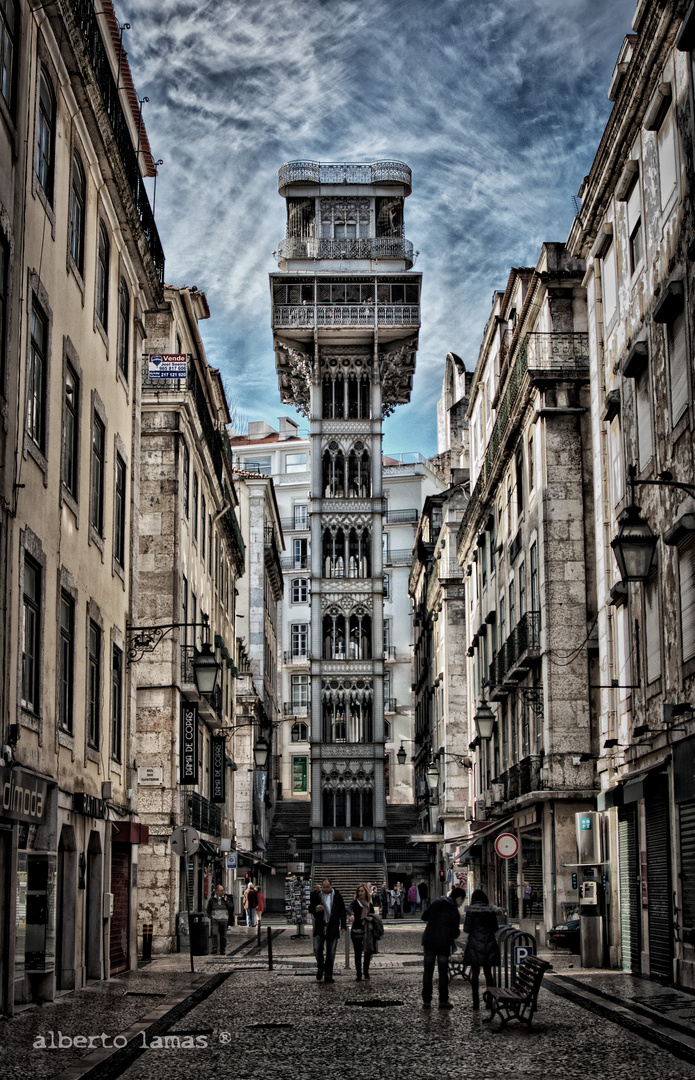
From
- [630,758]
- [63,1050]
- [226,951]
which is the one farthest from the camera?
[226,951]

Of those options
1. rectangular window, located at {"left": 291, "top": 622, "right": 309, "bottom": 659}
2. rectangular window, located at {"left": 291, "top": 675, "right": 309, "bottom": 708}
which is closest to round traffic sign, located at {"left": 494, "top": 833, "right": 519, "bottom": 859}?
rectangular window, located at {"left": 291, "top": 675, "right": 309, "bottom": 708}

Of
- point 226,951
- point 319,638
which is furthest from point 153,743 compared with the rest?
point 319,638

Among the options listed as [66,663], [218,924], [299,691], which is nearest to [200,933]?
[218,924]

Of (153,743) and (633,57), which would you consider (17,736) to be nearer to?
(633,57)

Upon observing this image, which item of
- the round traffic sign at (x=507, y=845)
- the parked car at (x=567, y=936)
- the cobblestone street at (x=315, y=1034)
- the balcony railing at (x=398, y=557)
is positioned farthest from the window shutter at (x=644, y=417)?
the balcony railing at (x=398, y=557)

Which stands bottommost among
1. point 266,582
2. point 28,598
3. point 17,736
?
point 17,736

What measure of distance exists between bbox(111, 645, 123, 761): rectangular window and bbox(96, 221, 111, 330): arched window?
539 cm

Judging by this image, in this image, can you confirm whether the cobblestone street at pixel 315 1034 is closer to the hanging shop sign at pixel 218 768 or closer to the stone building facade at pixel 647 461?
the stone building facade at pixel 647 461

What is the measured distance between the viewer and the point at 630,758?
2295 centimetres

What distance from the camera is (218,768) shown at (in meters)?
44.2

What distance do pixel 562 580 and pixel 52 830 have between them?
676 inches

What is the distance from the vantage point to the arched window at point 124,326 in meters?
24.5

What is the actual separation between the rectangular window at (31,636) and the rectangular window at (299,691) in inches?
2841

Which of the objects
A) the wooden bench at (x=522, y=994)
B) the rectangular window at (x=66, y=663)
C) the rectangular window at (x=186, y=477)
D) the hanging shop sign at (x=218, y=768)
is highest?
the rectangular window at (x=186, y=477)
